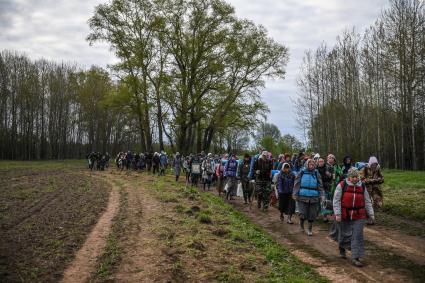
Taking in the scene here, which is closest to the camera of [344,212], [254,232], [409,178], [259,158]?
[344,212]

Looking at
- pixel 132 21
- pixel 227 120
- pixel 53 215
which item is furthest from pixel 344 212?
pixel 132 21

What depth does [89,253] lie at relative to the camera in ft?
26.5

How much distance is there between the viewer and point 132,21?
3712 centimetres

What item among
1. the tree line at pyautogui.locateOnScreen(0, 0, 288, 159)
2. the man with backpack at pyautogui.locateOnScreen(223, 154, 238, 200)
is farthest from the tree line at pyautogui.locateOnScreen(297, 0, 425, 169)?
the man with backpack at pyautogui.locateOnScreen(223, 154, 238, 200)

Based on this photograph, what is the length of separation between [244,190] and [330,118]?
27.5m

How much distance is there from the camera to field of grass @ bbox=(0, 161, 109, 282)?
275 inches

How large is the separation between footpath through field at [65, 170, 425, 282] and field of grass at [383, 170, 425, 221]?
251cm

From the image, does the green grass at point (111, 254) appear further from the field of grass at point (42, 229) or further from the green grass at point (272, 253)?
the green grass at point (272, 253)

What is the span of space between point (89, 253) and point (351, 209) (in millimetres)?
5428

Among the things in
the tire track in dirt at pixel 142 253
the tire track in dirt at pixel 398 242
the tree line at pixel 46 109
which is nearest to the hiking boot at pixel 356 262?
the tire track in dirt at pixel 398 242

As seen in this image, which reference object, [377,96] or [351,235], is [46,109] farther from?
[351,235]

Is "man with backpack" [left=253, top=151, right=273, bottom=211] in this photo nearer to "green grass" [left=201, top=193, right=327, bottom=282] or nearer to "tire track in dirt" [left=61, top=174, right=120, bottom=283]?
"green grass" [left=201, top=193, right=327, bottom=282]

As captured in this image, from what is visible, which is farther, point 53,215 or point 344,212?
point 53,215

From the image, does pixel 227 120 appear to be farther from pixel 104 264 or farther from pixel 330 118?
pixel 104 264
